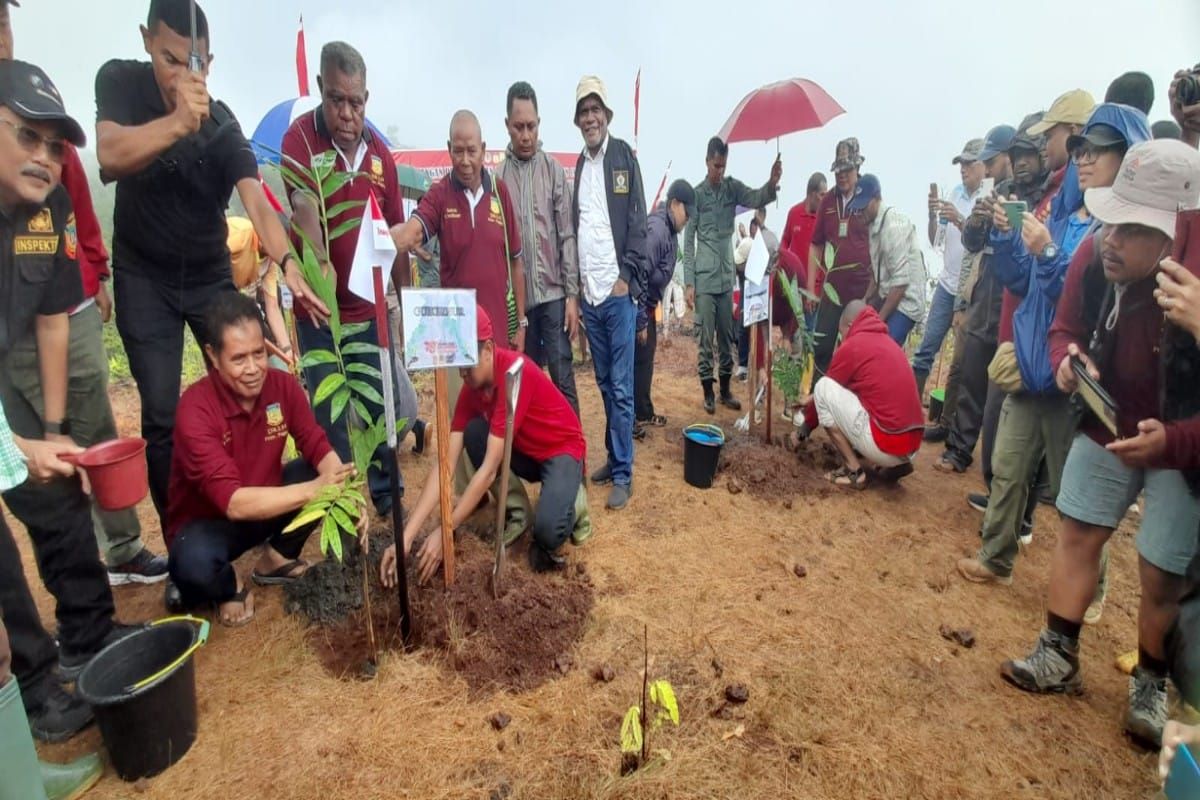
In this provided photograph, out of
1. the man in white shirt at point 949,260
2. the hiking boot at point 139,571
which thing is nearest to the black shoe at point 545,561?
the hiking boot at point 139,571

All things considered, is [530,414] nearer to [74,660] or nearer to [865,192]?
[74,660]

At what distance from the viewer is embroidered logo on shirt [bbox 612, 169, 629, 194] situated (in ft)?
13.2

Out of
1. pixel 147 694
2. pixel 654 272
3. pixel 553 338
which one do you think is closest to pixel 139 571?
pixel 147 694

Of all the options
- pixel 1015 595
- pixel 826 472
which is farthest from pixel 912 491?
pixel 1015 595

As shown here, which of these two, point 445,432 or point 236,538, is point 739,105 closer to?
point 445,432

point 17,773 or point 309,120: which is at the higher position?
point 309,120

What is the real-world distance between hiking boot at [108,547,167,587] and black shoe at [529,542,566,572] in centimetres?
194

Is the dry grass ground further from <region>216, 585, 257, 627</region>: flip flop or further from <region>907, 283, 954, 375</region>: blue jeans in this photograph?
<region>907, 283, 954, 375</region>: blue jeans

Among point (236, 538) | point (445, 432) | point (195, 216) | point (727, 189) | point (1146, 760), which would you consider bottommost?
point (1146, 760)

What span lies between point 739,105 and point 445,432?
14.9ft

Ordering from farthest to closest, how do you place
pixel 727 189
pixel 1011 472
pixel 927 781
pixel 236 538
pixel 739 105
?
pixel 727 189 → pixel 739 105 → pixel 1011 472 → pixel 236 538 → pixel 927 781

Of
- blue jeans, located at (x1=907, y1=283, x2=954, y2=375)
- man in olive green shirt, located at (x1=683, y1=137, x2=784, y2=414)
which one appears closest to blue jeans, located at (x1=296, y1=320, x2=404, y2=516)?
man in olive green shirt, located at (x1=683, y1=137, x2=784, y2=414)

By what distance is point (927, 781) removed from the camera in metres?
2.00

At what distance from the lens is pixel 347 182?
2.97 meters
